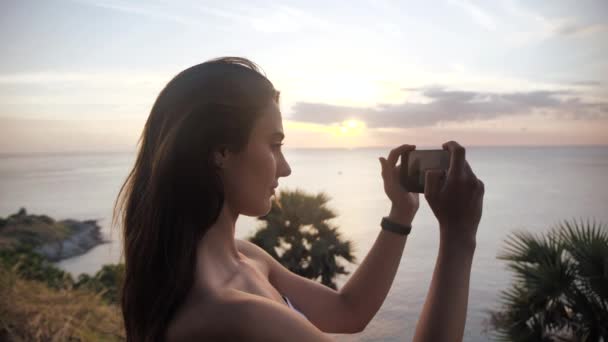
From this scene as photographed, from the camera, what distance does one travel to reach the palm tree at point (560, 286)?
15.7 ft

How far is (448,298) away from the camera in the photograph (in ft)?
2.82

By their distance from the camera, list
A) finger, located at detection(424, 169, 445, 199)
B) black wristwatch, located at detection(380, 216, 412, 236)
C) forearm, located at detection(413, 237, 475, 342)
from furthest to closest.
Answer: black wristwatch, located at detection(380, 216, 412, 236) < finger, located at detection(424, 169, 445, 199) < forearm, located at detection(413, 237, 475, 342)

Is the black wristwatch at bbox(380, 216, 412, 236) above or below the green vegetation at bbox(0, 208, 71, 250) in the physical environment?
above

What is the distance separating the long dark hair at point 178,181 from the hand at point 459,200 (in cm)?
49

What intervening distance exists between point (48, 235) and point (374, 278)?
2239 cm

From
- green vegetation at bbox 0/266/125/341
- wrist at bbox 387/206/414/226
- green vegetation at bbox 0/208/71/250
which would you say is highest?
wrist at bbox 387/206/414/226

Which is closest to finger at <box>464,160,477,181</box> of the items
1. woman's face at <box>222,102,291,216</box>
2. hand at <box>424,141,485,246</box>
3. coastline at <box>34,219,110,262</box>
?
hand at <box>424,141,485,246</box>

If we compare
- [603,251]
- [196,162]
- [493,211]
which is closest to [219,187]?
[196,162]

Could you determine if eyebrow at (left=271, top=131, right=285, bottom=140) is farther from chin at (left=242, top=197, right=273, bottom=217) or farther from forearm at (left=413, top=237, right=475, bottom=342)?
forearm at (left=413, top=237, right=475, bottom=342)

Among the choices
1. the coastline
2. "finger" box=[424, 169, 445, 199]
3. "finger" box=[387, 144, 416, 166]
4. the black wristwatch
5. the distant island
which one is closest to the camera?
"finger" box=[424, 169, 445, 199]

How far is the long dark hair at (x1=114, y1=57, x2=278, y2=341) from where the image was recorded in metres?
0.99

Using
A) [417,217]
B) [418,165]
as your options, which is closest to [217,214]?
[418,165]

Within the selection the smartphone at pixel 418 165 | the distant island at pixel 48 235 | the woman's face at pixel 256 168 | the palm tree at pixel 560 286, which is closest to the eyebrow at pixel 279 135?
the woman's face at pixel 256 168

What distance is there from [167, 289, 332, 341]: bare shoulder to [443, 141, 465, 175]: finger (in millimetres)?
436
